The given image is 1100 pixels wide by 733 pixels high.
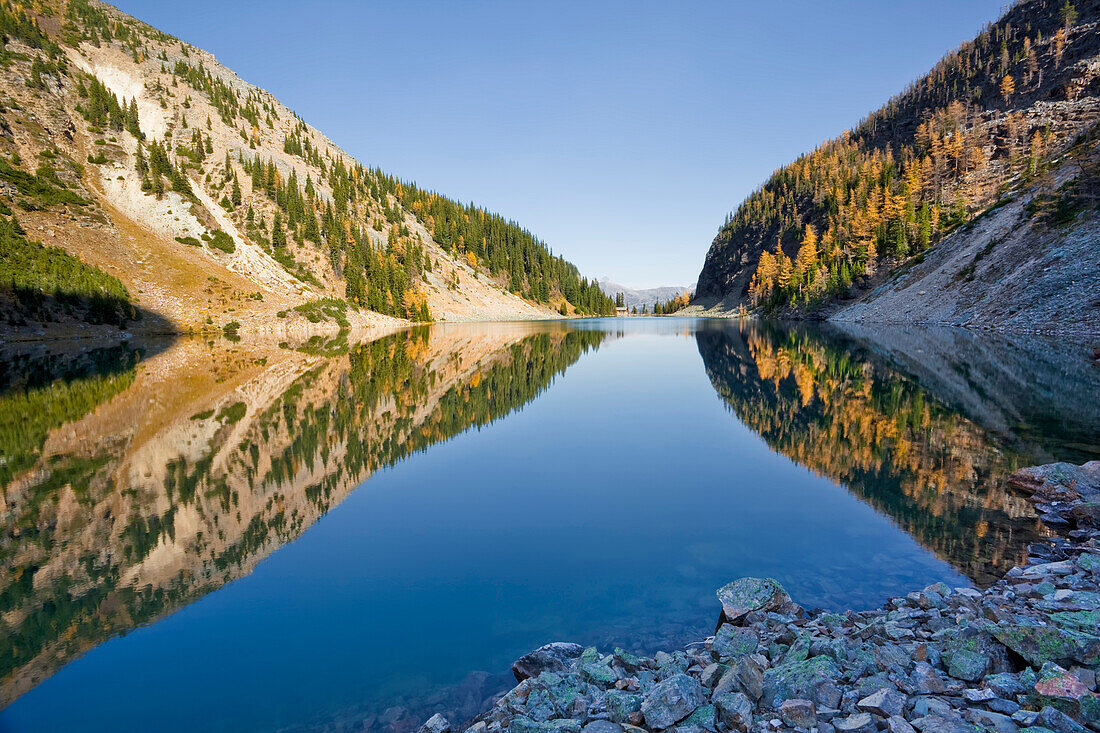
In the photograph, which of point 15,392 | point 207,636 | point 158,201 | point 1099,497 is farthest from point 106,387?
point 158,201

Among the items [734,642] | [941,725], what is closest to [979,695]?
[941,725]

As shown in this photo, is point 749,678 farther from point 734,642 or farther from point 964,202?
point 964,202

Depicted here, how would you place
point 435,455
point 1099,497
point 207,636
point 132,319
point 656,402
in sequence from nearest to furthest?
point 207,636 < point 1099,497 < point 435,455 < point 656,402 < point 132,319

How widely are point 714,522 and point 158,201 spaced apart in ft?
354

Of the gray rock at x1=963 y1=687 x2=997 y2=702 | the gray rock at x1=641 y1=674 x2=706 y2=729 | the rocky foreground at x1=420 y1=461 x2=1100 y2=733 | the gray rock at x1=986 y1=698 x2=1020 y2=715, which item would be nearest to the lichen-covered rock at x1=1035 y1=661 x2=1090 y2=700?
the rocky foreground at x1=420 y1=461 x2=1100 y2=733

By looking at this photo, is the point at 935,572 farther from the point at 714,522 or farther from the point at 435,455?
the point at 435,455

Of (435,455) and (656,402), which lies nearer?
(435,455)

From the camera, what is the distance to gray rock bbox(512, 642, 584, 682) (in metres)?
6.97

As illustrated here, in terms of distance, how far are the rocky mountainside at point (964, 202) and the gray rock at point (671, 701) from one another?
58.9 m

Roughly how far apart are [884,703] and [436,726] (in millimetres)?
4974

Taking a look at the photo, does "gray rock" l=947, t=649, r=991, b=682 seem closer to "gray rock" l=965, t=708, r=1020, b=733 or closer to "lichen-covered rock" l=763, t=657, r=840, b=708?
"gray rock" l=965, t=708, r=1020, b=733

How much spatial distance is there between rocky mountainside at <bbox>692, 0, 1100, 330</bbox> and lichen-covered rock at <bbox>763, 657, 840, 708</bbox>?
189 feet

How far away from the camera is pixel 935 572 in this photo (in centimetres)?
961

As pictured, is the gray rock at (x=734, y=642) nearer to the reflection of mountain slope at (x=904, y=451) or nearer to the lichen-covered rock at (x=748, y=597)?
the lichen-covered rock at (x=748, y=597)
